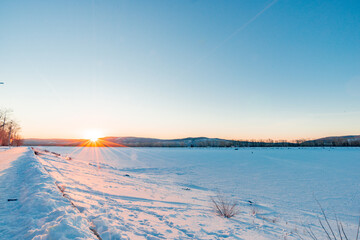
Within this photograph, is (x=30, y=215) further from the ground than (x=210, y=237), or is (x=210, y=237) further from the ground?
(x=30, y=215)

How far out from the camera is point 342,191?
34.1 ft

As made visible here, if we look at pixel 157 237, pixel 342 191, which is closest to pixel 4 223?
pixel 157 237

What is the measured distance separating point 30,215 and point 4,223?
293 millimetres

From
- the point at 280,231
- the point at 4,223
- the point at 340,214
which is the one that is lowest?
the point at 340,214

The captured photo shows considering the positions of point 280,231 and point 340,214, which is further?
point 340,214

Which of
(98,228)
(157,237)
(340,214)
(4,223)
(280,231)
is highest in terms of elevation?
(4,223)

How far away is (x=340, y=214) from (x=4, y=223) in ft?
33.4

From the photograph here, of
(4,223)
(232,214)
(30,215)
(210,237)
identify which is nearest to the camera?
(4,223)

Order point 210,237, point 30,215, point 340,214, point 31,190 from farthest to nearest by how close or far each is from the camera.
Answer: point 340,214
point 31,190
point 210,237
point 30,215

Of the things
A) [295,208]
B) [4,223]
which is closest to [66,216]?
[4,223]

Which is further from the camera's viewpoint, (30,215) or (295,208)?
(295,208)

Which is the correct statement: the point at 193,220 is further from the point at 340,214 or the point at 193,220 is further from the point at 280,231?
Result: the point at 340,214

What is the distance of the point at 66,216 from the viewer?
2748mm

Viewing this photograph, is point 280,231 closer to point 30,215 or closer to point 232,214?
point 232,214
